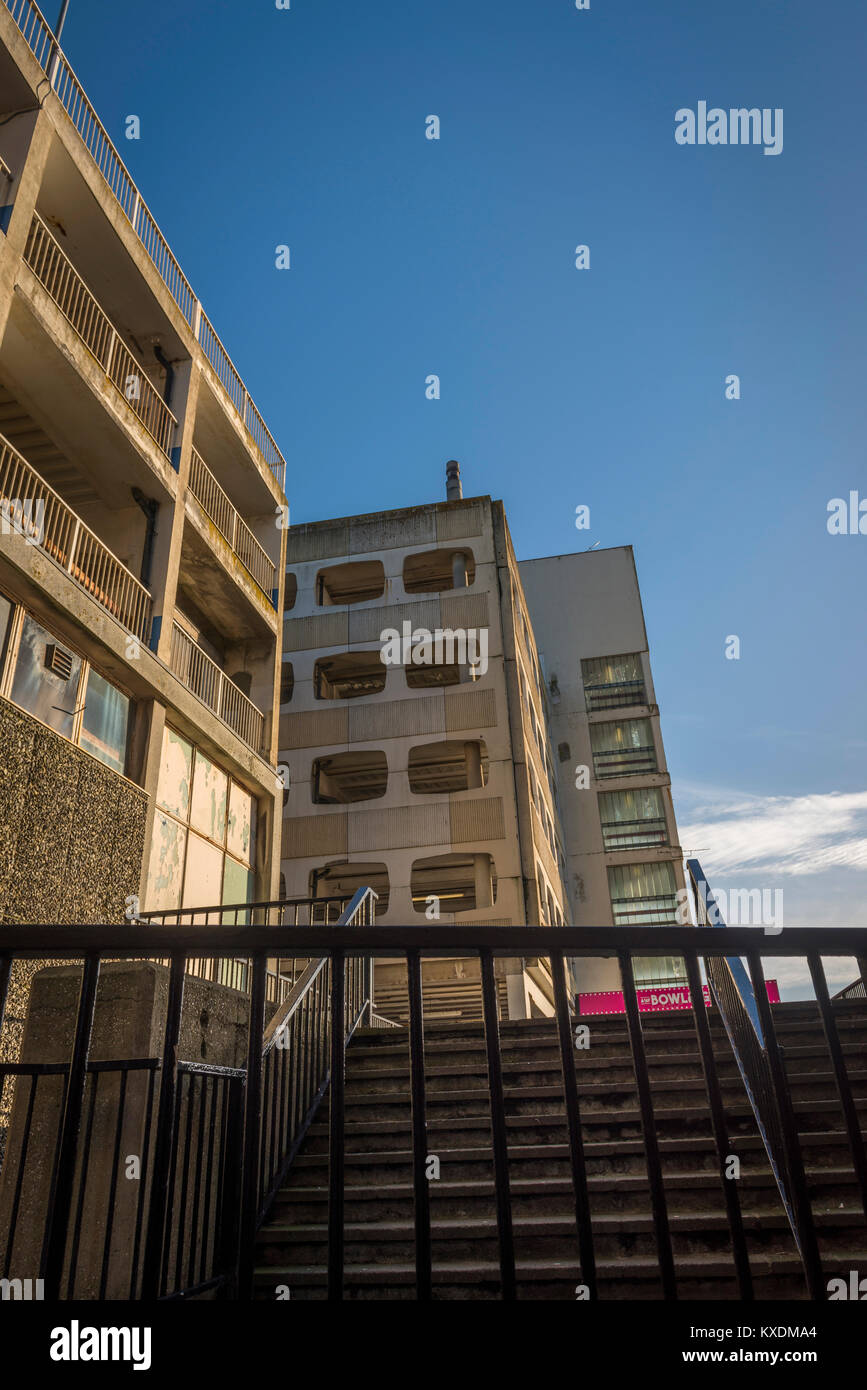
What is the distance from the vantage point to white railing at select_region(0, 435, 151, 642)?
10695 millimetres

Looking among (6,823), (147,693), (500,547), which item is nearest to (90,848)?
(6,823)

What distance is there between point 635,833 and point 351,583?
1843 cm

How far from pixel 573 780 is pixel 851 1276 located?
37.2m

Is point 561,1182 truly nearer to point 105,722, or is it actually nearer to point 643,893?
point 105,722

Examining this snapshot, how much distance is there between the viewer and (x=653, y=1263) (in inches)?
186

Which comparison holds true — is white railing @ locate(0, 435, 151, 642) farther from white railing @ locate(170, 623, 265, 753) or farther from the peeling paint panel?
the peeling paint panel

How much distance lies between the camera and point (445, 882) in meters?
28.2

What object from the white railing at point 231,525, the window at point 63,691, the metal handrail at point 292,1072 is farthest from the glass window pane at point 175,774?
the metal handrail at point 292,1072

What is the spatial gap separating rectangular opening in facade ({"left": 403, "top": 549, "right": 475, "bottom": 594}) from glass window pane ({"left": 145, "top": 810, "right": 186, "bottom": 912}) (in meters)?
16.3

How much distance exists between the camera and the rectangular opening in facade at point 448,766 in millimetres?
26203

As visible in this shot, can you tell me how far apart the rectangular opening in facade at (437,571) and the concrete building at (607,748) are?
1419cm

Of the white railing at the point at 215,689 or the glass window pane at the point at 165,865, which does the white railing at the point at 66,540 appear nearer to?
the white railing at the point at 215,689

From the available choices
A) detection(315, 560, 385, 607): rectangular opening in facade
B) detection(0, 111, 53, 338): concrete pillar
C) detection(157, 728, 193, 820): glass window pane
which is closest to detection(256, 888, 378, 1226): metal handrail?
detection(157, 728, 193, 820): glass window pane

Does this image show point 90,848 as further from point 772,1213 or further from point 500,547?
point 500,547
